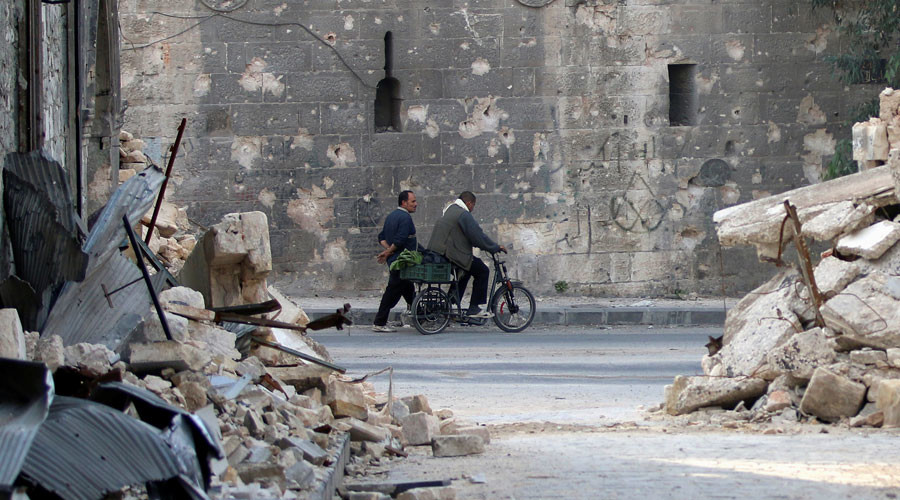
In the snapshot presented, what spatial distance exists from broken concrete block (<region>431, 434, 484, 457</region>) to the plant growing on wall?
1058 centimetres

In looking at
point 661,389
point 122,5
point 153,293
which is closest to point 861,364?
point 661,389

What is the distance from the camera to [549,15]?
15750mm

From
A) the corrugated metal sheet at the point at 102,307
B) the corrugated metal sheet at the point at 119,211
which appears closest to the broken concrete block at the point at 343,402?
the corrugated metal sheet at the point at 102,307

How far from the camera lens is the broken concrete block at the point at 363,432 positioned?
6.15 metres

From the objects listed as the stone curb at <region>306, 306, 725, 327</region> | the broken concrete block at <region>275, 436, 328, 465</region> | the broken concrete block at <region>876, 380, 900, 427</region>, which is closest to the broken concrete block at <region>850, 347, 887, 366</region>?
the broken concrete block at <region>876, 380, 900, 427</region>

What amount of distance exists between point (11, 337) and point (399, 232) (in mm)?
10032

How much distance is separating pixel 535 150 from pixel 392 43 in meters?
2.16

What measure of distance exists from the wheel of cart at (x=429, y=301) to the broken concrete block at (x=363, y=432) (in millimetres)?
7414

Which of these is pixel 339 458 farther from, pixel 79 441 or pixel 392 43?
pixel 392 43

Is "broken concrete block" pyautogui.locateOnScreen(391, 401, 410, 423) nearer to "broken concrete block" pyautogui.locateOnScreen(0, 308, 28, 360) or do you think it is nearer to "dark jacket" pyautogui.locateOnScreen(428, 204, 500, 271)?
"broken concrete block" pyautogui.locateOnScreen(0, 308, 28, 360)

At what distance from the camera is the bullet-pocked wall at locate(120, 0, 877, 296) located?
51.1ft

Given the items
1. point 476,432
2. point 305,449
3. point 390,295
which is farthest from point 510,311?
point 305,449

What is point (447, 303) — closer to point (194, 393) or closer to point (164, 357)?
point (164, 357)

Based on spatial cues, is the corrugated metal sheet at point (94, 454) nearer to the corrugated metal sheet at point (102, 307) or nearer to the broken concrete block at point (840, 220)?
the corrugated metal sheet at point (102, 307)
